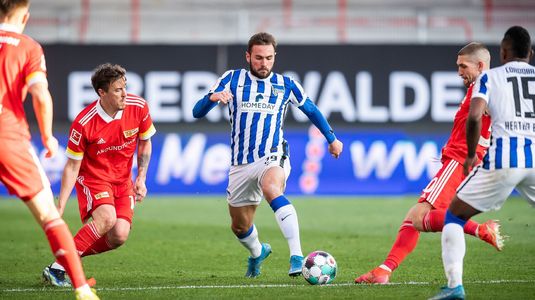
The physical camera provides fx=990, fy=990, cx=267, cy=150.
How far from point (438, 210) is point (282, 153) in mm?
1516

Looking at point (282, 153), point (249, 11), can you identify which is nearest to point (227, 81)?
point (282, 153)

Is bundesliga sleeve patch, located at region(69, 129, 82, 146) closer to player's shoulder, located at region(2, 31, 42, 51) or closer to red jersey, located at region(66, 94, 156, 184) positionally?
red jersey, located at region(66, 94, 156, 184)

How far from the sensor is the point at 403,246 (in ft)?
27.9

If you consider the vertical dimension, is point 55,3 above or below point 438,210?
above

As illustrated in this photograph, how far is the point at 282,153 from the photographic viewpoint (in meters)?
8.97

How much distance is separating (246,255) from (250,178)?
2219mm

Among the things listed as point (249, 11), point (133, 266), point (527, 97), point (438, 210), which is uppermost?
point (249, 11)

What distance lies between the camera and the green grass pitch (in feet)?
26.2

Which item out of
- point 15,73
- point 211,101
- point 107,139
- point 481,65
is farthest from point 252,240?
point 15,73

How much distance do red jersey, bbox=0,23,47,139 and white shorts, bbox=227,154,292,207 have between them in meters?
2.49

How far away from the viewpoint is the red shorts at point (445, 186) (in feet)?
27.8

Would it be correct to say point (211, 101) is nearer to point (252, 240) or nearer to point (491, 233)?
point (252, 240)

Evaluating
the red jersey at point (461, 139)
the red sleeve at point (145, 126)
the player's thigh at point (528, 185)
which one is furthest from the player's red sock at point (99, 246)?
the player's thigh at point (528, 185)

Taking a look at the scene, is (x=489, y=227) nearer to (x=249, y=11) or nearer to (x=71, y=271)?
(x=71, y=271)
